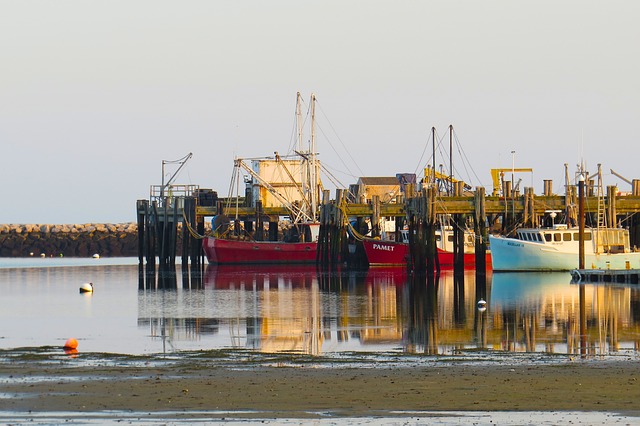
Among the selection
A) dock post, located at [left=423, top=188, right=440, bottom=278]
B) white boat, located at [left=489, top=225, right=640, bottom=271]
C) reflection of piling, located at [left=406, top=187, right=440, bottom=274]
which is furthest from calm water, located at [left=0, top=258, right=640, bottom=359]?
dock post, located at [left=423, top=188, right=440, bottom=278]

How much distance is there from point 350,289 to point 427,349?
29.7 meters

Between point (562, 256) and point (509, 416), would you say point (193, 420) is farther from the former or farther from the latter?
point (562, 256)

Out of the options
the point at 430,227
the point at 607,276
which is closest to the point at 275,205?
the point at 430,227

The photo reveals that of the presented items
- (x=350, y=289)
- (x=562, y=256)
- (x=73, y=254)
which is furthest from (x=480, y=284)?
(x=73, y=254)

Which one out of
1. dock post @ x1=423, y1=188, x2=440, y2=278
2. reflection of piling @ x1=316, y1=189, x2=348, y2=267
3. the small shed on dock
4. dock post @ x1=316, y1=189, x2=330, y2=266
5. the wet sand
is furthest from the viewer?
the small shed on dock

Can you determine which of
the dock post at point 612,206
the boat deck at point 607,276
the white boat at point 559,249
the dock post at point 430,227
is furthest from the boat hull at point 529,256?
the boat deck at point 607,276

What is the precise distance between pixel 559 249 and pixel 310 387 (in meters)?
52.8

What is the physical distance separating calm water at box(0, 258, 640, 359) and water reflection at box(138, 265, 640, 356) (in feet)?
0.12

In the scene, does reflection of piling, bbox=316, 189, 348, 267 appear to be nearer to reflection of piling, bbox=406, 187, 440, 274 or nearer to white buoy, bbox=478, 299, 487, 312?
reflection of piling, bbox=406, 187, 440, 274

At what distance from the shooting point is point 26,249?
141 meters

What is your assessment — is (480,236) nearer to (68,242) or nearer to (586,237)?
(586,237)

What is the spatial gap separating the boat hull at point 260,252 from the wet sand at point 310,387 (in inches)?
2645

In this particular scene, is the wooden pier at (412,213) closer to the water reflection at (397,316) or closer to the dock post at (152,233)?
the dock post at (152,233)

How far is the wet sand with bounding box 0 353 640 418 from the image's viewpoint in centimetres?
1941
